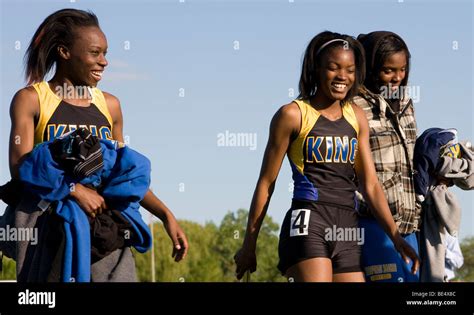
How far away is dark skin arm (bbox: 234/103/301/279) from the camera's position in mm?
7617

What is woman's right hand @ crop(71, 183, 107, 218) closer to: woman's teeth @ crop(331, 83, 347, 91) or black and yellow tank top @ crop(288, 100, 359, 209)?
black and yellow tank top @ crop(288, 100, 359, 209)

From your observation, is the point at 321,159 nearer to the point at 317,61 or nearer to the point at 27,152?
the point at 317,61

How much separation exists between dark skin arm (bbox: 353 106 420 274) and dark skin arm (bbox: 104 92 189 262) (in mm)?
1463

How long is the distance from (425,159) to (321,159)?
168 centimetres

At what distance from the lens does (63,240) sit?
22.4 feet

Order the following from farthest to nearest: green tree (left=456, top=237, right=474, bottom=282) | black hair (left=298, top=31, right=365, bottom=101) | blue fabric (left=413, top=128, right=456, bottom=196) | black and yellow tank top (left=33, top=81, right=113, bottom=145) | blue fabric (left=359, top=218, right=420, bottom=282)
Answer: green tree (left=456, top=237, right=474, bottom=282)
blue fabric (left=413, top=128, right=456, bottom=196)
blue fabric (left=359, top=218, right=420, bottom=282)
black hair (left=298, top=31, right=365, bottom=101)
black and yellow tank top (left=33, top=81, right=113, bottom=145)

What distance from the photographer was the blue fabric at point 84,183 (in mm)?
6777

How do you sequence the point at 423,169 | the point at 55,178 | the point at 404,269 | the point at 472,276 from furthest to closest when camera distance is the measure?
the point at 472,276 < the point at 423,169 < the point at 404,269 < the point at 55,178

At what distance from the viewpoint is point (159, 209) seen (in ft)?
23.9

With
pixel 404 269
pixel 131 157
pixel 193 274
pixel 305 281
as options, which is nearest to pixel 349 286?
pixel 305 281

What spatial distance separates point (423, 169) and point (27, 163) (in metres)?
3.54

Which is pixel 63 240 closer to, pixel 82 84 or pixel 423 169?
pixel 82 84
